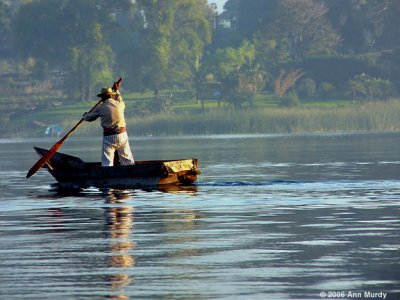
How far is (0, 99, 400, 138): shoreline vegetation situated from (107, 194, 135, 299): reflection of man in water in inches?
2507

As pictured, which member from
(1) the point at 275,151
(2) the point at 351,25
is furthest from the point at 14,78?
(1) the point at 275,151

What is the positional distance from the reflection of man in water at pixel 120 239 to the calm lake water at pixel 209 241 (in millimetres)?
15

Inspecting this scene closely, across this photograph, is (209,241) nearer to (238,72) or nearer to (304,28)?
(238,72)

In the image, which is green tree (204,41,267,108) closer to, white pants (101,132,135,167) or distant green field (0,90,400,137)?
distant green field (0,90,400,137)

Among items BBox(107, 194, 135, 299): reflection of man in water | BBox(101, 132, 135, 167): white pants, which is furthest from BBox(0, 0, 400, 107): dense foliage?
BBox(107, 194, 135, 299): reflection of man in water

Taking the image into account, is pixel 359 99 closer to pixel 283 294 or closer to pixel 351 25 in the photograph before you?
pixel 351 25

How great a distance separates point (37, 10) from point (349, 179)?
96.7 metres

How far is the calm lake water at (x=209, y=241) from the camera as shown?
14219mm

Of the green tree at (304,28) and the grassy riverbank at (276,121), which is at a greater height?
the green tree at (304,28)

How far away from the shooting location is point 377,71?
394ft

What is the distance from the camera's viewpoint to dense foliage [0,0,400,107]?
118 metres

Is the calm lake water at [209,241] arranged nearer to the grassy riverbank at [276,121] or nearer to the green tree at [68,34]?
the grassy riverbank at [276,121]

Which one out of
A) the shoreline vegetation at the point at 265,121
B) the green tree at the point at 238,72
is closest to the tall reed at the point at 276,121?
the shoreline vegetation at the point at 265,121

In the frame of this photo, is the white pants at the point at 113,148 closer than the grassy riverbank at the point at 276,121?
Yes
